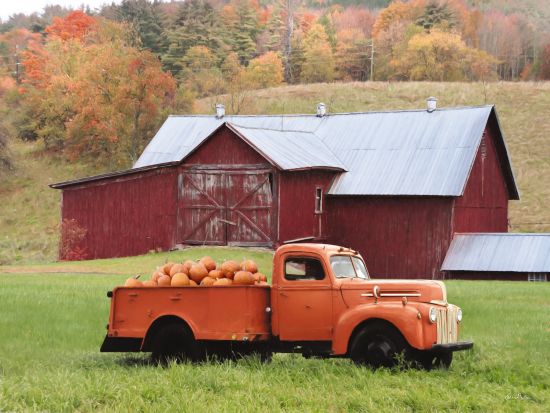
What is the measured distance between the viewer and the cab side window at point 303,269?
1545cm

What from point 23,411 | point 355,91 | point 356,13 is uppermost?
point 356,13

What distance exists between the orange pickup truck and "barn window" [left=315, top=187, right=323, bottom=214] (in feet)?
94.1

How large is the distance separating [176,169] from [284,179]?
5.31 m

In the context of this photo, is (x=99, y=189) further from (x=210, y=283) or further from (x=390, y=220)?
(x=210, y=283)

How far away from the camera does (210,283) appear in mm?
15914

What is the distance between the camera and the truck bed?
15328 millimetres

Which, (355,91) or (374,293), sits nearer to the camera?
(374,293)

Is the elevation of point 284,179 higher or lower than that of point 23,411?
higher

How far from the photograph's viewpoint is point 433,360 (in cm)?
1495

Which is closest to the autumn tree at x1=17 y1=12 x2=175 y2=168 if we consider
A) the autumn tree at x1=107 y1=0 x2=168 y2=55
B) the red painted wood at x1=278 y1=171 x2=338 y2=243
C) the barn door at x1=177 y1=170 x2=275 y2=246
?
the barn door at x1=177 y1=170 x2=275 y2=246

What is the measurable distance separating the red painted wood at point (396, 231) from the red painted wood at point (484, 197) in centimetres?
101

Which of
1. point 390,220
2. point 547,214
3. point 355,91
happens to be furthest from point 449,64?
point 390,220

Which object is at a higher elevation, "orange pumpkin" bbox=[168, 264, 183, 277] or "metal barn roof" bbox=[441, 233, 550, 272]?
"orange pumpkin" bbox=[168, 264, 183, 277]
